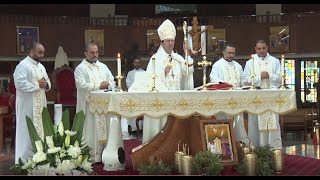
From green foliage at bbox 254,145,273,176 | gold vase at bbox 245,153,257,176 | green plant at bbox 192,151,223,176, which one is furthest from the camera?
green foliage at bbox 254,145,273,176

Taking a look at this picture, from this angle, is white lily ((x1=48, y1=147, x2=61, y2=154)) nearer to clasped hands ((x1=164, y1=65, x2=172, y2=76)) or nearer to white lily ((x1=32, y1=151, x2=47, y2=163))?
white lily ((x1=32, y1=151, x2=47, y2=163))

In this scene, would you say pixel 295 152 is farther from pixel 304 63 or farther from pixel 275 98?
pixel 304 63

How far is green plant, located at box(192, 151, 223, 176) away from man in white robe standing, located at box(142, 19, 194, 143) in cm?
114

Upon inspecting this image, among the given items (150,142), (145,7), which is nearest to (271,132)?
(150,142)

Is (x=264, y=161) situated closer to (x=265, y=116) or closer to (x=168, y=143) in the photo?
(x=168, y=143)

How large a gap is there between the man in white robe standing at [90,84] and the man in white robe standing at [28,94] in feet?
1.66

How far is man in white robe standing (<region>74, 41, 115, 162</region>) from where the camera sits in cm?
860

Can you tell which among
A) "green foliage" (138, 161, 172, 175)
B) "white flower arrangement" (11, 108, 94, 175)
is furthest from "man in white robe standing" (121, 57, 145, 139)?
"white flower arrangement" (11, 108, 94, 175)

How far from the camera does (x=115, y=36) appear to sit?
17.8 metres

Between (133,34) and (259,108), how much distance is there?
1101 centimetres

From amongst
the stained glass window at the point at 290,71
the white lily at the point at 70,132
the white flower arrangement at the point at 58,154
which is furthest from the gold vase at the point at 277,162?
the stained glass window at the point at 290,71

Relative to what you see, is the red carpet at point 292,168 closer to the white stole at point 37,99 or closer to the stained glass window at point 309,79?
the white stole at point 37,99

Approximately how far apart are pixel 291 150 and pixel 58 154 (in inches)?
226

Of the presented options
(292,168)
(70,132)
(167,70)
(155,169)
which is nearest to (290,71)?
(292,168)
